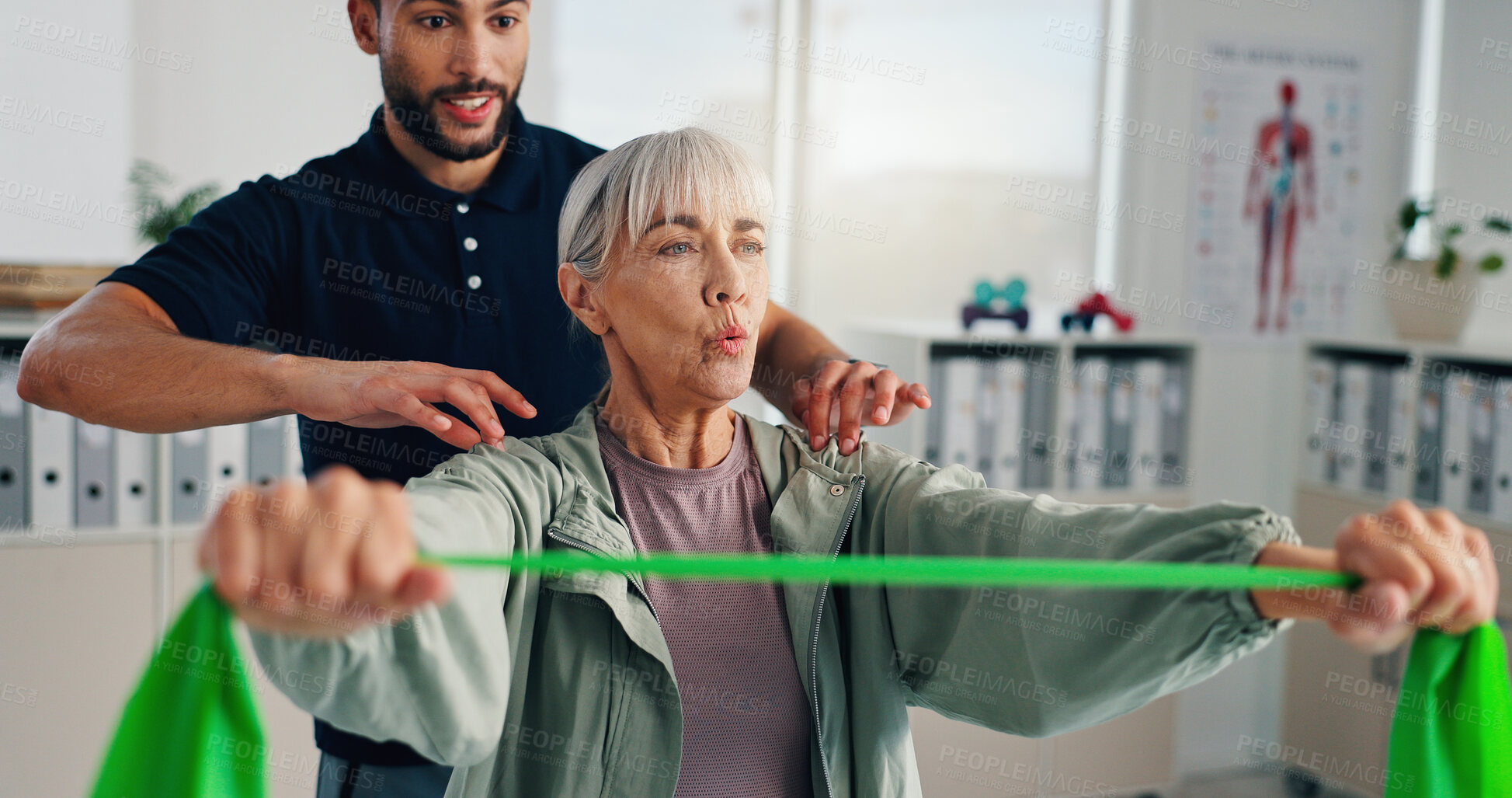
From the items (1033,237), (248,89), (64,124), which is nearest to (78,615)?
(64,124)

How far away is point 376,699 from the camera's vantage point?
962 millimetres

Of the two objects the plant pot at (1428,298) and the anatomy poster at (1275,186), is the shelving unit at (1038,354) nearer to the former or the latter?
the anatomy poster at (1275,186)

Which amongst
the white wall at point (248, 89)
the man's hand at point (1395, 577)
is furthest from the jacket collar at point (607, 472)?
the white wall at point (248, 89)

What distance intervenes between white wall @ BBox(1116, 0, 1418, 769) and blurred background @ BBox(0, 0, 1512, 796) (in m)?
0.01

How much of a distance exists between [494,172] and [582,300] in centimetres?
42

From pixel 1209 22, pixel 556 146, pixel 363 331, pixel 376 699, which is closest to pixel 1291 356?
pixel 1209 22

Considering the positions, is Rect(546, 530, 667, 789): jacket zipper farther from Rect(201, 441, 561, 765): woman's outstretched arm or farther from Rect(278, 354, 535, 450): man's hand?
Rect(278, 354, 535, 450): man's hand

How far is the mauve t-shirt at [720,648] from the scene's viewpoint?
1.30m

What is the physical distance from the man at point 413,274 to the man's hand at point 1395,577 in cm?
63

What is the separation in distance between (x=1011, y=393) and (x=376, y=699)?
2.77 m

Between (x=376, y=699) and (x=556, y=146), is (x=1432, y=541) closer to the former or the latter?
(x=376, y=699)

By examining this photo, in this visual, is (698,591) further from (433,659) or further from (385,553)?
(385,553)

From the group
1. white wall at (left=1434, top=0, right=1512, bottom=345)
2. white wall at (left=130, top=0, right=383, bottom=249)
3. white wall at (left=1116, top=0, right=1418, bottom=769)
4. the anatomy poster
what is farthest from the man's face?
white wall at (left=1434, top=0, right=1512, bottom=345)

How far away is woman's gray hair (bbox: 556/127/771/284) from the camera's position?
1.42 meters
